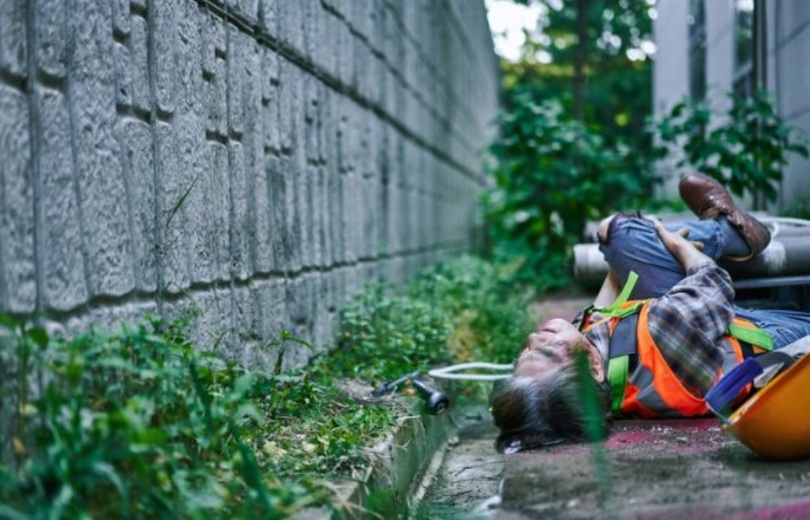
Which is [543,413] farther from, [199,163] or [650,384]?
[199,163]

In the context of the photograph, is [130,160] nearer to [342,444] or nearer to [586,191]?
[342,444]

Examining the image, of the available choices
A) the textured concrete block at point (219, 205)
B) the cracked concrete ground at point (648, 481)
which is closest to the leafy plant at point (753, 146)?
the cracked concrete ground at point (648, 481)

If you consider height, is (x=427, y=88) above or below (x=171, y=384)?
above

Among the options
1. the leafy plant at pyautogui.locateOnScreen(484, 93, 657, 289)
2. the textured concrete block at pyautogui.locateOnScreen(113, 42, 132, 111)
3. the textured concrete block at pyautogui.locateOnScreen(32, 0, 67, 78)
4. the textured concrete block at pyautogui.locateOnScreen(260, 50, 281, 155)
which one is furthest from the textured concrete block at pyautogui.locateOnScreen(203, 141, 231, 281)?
the leafy plant at pyautogui.locateOnScreen(484, 93, 657, 289)

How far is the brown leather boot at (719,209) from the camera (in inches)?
179

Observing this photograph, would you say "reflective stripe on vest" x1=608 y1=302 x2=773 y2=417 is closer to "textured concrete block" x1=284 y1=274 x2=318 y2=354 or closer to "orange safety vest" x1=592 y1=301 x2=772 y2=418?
"orange safety vest" x1=592 y1=301 x2=772 y2=418

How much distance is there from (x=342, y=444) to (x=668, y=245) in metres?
1.64

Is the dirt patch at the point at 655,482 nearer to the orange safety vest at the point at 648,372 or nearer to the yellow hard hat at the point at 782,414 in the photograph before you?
the yellow hard hat at the point at 782,414

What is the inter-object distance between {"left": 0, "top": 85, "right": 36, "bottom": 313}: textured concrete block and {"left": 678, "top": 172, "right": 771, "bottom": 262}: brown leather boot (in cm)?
291

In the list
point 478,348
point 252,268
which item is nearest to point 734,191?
point 478,348

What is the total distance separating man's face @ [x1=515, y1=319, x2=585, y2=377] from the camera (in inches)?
139

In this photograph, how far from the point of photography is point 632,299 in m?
4.31

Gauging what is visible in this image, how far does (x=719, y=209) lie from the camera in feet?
15.1

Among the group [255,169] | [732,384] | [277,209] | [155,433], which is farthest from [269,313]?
[155,433]
